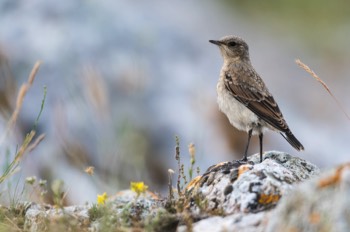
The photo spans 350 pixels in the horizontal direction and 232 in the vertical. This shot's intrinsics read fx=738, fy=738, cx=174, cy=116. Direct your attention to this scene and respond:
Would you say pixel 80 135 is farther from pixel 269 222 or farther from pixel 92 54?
pixel 269 222

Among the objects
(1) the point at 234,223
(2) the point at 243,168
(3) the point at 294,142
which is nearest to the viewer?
(1) the point at 234,223

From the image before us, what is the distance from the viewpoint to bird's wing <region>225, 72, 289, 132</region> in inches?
319

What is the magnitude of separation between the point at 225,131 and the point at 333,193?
7.67 meters

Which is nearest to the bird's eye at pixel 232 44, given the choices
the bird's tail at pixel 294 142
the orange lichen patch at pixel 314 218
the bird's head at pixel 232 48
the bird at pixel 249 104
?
the bird's head at pixel 232 48

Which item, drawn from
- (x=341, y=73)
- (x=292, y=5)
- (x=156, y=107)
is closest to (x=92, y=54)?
(x=156, y=107)

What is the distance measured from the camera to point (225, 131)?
1190cm

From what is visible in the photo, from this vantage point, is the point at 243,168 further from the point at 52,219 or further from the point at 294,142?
the point at 294,142

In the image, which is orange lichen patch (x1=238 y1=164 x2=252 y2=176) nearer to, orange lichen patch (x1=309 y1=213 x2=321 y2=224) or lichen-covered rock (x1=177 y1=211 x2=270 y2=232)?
lichen-covered rock (x1=177 y1=211 x2=270 y2=232)

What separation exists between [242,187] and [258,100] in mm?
3163

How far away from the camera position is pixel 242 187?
537 cm

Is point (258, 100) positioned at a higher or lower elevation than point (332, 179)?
higher

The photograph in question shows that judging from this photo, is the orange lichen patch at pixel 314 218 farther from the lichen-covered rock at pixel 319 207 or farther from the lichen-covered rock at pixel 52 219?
the lichen-covered rock at pixel 52 219

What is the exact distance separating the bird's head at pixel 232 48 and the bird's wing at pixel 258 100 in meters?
0.75

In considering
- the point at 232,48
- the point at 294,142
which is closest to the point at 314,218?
the point at 294,142
